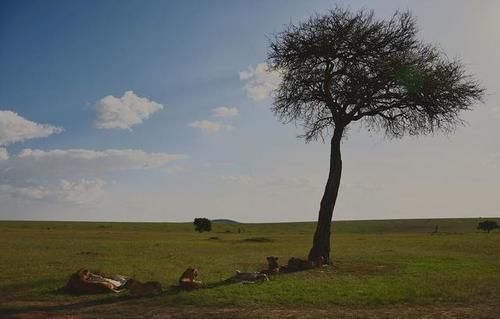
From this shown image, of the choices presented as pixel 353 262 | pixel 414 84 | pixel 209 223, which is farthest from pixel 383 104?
pixel 209 223

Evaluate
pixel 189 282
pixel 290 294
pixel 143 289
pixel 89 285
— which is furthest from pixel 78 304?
pixel 290 294

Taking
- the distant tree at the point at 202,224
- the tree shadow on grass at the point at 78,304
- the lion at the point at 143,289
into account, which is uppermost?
the distant tree at the point at 202,224

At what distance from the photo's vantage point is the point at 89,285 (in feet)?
63.8

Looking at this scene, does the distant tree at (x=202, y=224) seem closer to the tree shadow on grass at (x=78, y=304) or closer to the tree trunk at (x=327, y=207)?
the tree trunk at (x=327, y=207)

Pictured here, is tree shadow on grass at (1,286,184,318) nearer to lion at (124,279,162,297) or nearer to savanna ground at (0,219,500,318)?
savanna ground at (0,219,500,318)

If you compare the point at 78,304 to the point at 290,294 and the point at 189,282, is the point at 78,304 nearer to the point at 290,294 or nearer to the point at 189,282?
the point at 189,282

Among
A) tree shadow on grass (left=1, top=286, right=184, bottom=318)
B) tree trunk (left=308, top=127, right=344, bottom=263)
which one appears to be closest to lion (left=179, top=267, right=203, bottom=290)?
tree shadow on grass (left=1, top=286, right=184, bottom=318)

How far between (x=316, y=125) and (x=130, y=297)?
1636 centimetres

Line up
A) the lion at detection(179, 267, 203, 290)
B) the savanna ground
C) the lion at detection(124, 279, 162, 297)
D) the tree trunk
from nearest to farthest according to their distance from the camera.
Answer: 1. the savanna ground
2. the lion at detection(124, 279, 162, 297)
3. the lion at detection(179, 267, 203, 290)
4. the tree trunk

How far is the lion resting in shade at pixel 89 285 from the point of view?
19359 mm

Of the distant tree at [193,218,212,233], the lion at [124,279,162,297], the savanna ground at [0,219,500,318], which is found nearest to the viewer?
the savanna ground at [0,219,500,318]

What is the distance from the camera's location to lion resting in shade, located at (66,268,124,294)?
63.5 feet

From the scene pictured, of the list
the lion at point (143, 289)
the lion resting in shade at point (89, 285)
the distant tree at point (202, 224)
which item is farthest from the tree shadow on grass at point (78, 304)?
the distant tree at point (202, 224)

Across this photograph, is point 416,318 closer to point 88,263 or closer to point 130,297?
point 130,297
